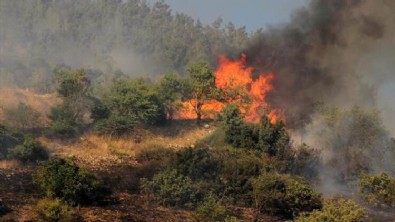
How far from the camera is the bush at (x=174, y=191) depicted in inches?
810

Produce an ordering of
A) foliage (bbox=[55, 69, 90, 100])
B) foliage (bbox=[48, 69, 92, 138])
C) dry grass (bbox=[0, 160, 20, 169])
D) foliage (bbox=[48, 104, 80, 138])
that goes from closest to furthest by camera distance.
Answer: dry grass (bbox=[0, 160, 20, 169])
foliage (bbox=[48, 104, 80, 138])
foliage (bbox=[48, 69, 92, 138])
foliage (bbox=[55, 69, 90, 100])

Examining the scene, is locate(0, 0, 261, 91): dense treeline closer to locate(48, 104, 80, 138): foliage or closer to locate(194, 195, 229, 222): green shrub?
locate(48, 104, 80, 138): foliage

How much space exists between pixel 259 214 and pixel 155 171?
642cm

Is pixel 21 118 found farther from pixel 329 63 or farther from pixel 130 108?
pixel 329 63

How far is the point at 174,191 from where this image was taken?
20656 millimetres

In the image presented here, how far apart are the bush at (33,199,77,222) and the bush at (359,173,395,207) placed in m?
14.5

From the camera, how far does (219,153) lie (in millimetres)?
26594

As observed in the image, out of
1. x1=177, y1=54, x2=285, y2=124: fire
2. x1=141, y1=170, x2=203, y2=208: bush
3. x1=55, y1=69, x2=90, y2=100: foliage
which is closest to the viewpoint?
x1=141, y1=170, x2=203, y2=208: bush

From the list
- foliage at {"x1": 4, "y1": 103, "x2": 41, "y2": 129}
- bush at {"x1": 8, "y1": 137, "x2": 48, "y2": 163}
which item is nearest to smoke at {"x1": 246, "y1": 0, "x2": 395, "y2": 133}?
foliage at {"x1": 4, "y1": 103, "x2": 41, "y2": 129}

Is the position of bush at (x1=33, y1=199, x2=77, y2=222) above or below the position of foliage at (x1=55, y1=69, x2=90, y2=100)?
below

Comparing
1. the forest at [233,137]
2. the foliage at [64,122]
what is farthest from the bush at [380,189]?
the foliage at [64,122]

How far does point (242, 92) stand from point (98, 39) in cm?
8205

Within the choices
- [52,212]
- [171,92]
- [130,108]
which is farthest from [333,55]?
[52,212]

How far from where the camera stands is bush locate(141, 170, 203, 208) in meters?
20.6
